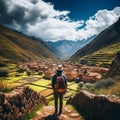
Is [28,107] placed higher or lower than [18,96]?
lower

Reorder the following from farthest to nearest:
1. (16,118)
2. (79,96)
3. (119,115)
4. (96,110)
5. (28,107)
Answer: (79,96)
(28,107)
(96,110)
(16,118)
(119,115)

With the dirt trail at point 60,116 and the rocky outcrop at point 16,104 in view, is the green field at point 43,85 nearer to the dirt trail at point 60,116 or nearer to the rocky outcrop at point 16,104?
the dirt trail at point 60,116

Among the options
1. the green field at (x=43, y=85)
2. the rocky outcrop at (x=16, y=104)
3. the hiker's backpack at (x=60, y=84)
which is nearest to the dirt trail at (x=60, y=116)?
the rocky outcrop at (x=16, y=104)

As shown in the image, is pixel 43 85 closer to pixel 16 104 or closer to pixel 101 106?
pixel 16 104

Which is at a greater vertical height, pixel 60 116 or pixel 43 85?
pixel 60 116

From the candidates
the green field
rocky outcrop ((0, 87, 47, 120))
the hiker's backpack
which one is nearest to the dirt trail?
rocky outcrop ((0, 87, 47, 120))

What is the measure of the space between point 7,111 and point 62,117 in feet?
11.4

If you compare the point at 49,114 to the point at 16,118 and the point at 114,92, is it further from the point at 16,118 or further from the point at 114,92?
the point at 114,92

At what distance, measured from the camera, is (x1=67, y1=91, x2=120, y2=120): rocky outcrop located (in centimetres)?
910

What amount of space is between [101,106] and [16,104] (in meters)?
4.16

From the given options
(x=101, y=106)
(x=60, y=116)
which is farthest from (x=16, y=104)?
(x=101, y=106)

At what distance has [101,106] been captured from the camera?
33.4ft

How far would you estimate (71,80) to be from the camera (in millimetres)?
76062

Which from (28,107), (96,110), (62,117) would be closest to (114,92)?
(96,110)
